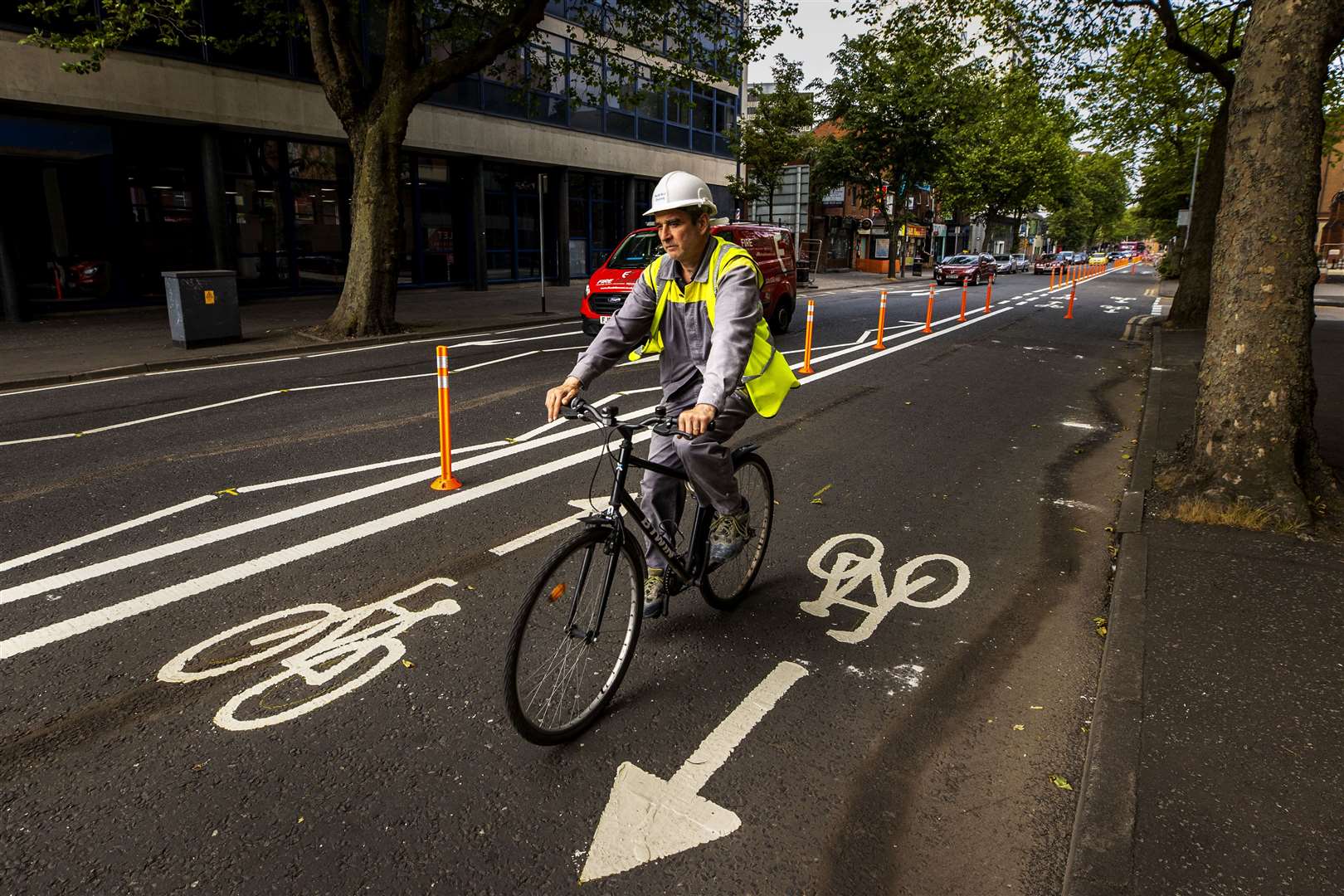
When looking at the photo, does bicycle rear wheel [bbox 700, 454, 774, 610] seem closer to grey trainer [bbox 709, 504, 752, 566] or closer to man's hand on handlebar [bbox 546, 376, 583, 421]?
grey trainer [bbox 709, 504, 752, 566]

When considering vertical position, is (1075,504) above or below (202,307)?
below

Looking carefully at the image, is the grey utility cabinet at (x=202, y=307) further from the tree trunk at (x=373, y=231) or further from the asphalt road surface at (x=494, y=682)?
the asphalt road surface at (x=494, y=682)

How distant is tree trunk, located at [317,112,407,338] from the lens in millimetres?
14344

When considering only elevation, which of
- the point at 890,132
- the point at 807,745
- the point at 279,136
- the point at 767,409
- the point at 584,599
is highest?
the point at 890,132

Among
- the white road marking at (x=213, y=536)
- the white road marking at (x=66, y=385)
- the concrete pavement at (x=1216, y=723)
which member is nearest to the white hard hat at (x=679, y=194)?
the concrete pavement at (x=1216, y=723)

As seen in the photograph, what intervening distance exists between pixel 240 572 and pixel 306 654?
3.85 feet

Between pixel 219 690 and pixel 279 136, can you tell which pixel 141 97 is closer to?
pixel 279 136

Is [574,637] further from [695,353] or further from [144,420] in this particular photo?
[144,420]

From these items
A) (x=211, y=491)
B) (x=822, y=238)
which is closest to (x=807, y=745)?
(x=211, y=491)

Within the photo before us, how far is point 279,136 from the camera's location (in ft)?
67.5

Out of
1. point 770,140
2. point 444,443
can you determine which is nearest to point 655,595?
point 444,443

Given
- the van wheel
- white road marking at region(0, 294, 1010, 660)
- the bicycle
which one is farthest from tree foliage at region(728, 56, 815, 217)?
the bicycle

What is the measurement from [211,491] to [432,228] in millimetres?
20931

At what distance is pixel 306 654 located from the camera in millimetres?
3639
